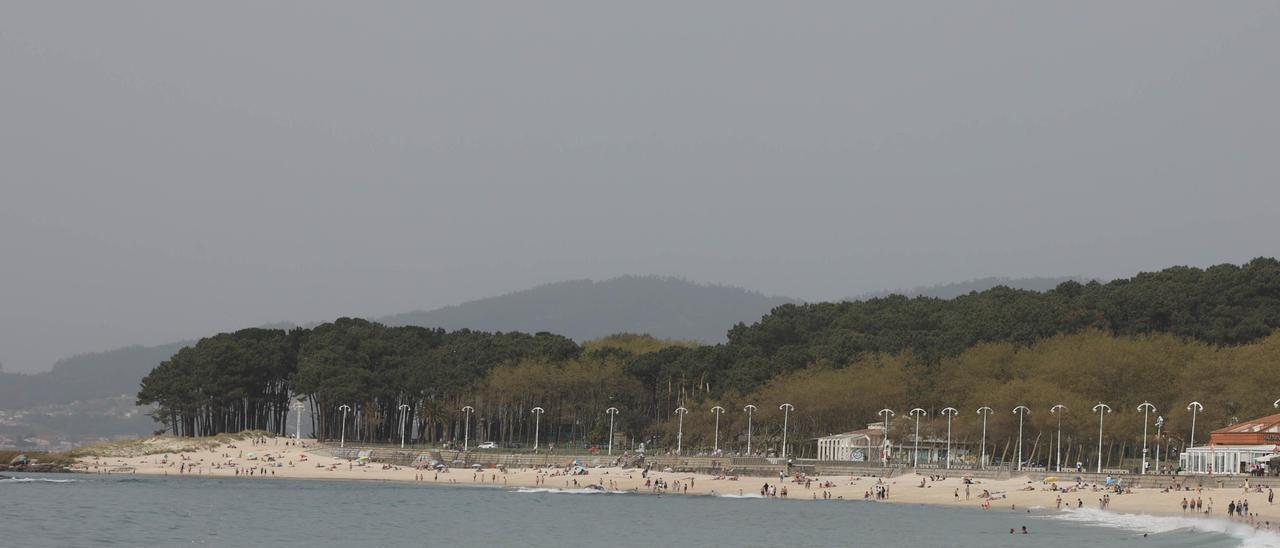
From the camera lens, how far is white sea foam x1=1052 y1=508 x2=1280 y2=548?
60.1m

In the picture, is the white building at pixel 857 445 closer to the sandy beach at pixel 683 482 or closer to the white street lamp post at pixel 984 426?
the white street lamp post at pixel 984 426

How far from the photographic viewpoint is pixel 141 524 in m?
72.7

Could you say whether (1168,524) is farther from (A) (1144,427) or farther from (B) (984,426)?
(B) (984,426)

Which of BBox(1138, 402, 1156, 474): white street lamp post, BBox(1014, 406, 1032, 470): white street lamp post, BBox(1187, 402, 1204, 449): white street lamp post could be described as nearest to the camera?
BBox(1138, 402, 1156, 474): white street lamp post

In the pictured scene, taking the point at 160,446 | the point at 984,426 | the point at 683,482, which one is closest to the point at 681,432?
the point at 683,482

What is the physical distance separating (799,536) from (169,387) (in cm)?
10214

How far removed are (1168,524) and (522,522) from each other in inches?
1185

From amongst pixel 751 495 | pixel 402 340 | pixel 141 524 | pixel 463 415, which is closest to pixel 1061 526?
pixel 751 495

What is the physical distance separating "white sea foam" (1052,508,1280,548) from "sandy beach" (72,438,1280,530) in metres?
1.46

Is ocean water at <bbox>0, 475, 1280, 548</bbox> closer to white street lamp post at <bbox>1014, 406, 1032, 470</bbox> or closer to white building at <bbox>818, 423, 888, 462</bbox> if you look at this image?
white street lamp post at <bbox>1014, 406, 1032, 470</bbox>

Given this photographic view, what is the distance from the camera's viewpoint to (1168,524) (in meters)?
70.8

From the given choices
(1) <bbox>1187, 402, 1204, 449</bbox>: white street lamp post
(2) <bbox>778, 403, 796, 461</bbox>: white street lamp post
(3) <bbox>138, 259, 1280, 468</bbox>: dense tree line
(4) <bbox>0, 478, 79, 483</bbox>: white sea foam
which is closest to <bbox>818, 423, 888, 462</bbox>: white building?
(3) <bbox>138, 259, 1280, 468</bbox>: dense tree line

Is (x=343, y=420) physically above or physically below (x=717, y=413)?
below

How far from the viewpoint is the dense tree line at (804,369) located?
110438 millimetres
